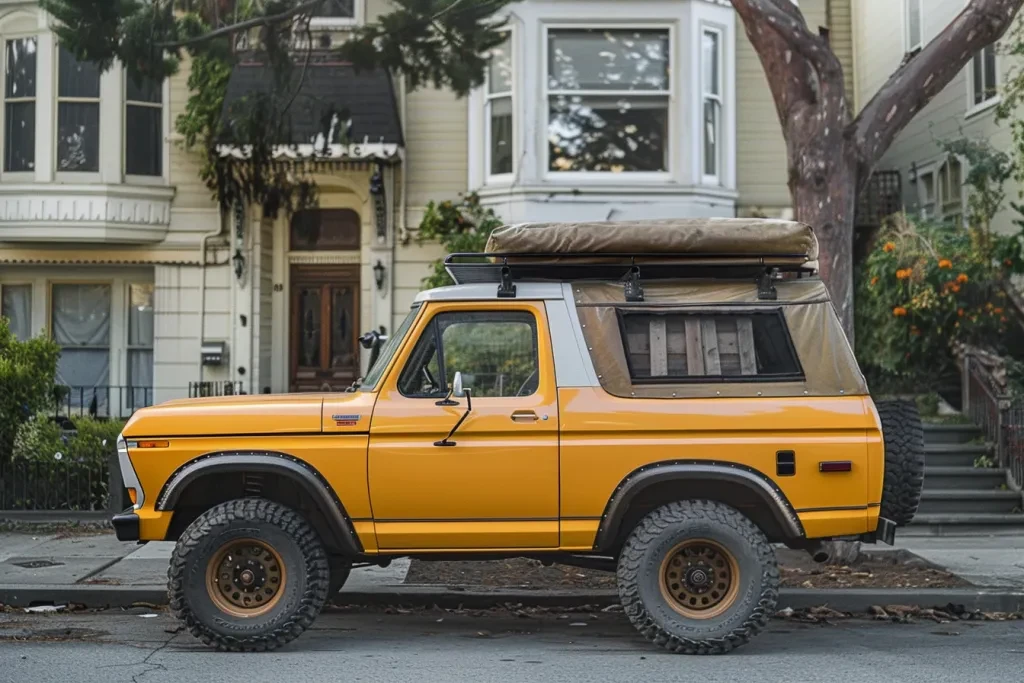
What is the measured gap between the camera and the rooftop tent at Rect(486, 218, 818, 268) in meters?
7.47

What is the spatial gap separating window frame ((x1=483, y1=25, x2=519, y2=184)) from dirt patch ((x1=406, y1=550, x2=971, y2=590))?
23.5 feet

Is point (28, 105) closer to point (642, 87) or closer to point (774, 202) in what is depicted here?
point (642, 87)

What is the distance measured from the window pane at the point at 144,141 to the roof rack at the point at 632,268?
1035 centimetres

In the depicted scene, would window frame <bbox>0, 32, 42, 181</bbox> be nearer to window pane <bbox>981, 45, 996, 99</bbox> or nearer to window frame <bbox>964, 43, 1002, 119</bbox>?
window frame <bbox>964, 43, 1002, 119</bbox>

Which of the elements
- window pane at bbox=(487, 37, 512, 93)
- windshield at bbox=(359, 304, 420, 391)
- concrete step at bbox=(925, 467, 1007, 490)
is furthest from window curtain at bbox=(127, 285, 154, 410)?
windshield at bbox=(359, 304, 420, 391)

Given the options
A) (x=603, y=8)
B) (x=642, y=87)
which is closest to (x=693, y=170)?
(x=642, y=87)

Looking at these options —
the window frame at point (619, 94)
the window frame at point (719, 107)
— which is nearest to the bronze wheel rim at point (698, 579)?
the window frame at point (619, 94)

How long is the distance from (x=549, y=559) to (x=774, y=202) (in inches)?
413

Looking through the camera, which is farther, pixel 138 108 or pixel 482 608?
pixel 138 108

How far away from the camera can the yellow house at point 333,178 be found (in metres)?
16.2

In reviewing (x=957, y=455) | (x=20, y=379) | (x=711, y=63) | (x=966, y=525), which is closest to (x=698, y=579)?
(x=966, y=525)

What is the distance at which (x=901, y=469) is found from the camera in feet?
24.3

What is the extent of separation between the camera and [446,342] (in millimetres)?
7465

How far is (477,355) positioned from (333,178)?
1017cm
